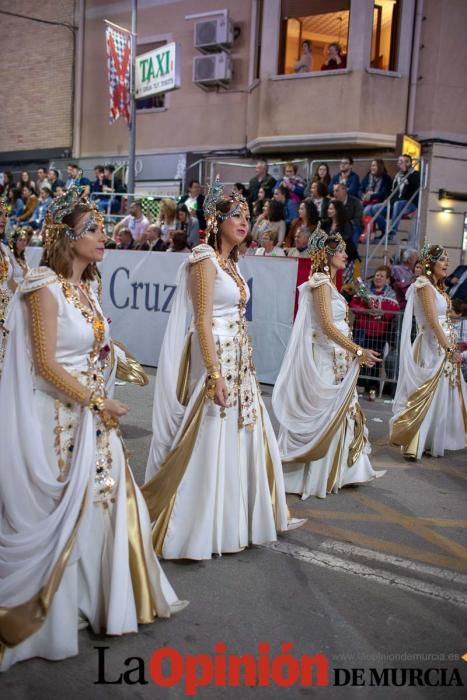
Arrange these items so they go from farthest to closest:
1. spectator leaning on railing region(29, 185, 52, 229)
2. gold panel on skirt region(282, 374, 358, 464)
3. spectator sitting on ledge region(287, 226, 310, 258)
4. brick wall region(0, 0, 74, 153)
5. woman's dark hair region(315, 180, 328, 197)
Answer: brick wall region(0, 0, 74, 153) → spectator leaning on railing region(29, 185, 52, 229) → woman's dark hair region(315, 180, 328, 197) → spectator sitting on ledge region(287, 226, 310, 258) → gold panel on skirt region(282, 374, 358, 464)

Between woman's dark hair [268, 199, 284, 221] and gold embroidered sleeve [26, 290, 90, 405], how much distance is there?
9.18 metres

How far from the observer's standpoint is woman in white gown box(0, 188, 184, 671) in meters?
3.05

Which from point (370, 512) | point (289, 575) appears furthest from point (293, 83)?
point (289, 575)

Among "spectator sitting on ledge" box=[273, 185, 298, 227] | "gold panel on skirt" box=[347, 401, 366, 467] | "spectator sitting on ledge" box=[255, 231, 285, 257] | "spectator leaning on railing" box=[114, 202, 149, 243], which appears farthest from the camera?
"spectator leaning on railing" box=[114, 202, 149, 243]

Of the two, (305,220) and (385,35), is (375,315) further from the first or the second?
(385,35)

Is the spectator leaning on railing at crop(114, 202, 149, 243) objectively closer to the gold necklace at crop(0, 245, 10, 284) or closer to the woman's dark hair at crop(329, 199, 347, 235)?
the woman's dark hair at crop(329, 199, 347, 235)

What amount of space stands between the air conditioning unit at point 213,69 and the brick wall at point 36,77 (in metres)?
5.10

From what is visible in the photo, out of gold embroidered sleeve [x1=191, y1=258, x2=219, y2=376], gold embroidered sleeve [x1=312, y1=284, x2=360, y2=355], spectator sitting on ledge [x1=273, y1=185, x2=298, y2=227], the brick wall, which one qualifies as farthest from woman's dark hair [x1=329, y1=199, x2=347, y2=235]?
the brick wall

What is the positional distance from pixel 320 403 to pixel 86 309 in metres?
2.98

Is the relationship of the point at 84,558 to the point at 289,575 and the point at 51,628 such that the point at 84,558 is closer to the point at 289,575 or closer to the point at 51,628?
the point at 51,628

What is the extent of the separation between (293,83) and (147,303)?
765 cm

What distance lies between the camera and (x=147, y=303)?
11.4m

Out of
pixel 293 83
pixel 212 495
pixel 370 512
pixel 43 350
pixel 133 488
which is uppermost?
pixel 293 83

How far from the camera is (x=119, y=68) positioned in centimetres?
1689
